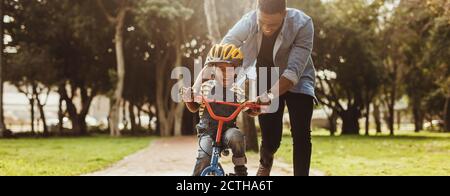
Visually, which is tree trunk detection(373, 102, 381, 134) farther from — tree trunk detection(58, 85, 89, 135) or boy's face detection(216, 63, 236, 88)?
boy's face detection(216, 63, 236, 88)

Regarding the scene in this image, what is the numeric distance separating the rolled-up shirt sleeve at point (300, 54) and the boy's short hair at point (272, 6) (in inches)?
12.9

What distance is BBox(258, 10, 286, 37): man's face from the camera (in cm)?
359

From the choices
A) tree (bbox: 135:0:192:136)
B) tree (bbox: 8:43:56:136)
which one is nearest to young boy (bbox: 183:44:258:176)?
tree (bbox: 135:0:192:136)

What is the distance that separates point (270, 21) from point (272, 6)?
0.12 m

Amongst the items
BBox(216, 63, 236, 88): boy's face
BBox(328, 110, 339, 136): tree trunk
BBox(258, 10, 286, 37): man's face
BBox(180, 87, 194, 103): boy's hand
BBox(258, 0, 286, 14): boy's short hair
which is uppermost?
BBox(258, 0, 286, 14): boy's short hair

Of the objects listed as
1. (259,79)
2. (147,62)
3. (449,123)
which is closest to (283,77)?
(259,79)

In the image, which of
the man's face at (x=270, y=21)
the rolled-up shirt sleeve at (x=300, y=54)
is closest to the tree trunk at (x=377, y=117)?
the rolled-up shirt sleeve at (x=300, y=54)

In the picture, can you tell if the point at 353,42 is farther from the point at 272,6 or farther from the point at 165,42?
the point at 272,6

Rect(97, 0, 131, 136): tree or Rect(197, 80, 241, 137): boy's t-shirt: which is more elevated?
Rect(97, 0, 131, 136): tree

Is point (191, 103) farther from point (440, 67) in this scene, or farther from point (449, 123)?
point (449, 123)

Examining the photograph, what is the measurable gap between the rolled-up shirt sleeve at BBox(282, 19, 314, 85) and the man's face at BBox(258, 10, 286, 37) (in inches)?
6.3

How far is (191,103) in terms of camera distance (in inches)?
139

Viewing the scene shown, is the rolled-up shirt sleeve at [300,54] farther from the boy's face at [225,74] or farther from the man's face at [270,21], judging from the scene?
the boy's face at [225,74]

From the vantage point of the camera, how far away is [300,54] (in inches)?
149
